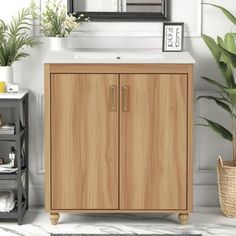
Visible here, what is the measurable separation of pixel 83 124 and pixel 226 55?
979 mm

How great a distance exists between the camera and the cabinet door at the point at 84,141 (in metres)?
4.57

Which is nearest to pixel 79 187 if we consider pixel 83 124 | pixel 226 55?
pixel 83 124

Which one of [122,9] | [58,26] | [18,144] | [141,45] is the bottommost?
[18,144]

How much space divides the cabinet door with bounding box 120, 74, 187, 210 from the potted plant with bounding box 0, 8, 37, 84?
2.55ft

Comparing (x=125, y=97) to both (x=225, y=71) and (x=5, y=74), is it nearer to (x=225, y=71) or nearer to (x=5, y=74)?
(x=225, y=71)

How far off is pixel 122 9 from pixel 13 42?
2.46 feet

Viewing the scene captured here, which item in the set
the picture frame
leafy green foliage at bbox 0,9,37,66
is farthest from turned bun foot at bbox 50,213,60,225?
the picture frame

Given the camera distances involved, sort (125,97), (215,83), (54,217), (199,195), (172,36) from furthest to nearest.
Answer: (199,195) < (172,36) < (215,83) < (54,217) < (125,97)

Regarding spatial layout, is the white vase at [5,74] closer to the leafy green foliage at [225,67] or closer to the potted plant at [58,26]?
the potted plant at [58,26]

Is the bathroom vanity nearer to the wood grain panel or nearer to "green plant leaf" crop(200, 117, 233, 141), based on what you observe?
the wood grain panel

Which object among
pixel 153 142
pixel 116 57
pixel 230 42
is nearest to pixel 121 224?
pixel 153 142

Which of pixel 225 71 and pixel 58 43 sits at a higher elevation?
pixel 58 43

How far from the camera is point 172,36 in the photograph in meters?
4.95

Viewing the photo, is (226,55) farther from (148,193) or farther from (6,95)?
(6,95)
